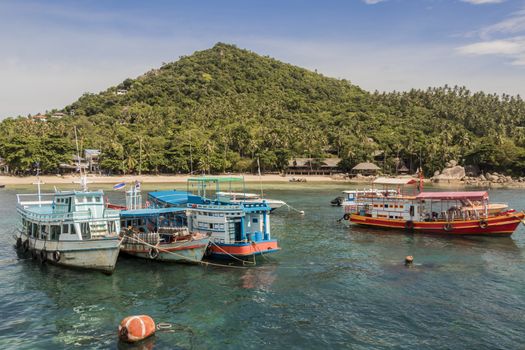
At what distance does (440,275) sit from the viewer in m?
34.7

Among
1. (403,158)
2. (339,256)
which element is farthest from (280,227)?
(403,158)

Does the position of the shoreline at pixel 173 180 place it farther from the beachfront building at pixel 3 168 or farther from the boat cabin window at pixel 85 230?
the boat cabin window at pixel 85 230

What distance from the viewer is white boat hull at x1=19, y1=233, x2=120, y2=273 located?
109 feet

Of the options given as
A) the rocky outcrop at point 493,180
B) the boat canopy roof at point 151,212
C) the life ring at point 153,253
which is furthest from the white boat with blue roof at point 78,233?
the rocky outcrop at point 493,180

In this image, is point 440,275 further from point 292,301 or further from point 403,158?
point 403,158

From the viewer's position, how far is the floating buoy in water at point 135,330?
71.9 feet

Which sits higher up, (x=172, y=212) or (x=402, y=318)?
(x=172, y=212)

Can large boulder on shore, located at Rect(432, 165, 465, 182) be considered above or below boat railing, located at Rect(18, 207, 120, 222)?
below

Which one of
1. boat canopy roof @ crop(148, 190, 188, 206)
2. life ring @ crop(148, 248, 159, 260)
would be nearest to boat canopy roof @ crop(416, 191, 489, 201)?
boat canopy roof @ crop(148, 190, 188, 206)

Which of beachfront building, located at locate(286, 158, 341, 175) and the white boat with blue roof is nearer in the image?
the white boat with blue roof

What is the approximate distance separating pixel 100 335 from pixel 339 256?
24.7 metres

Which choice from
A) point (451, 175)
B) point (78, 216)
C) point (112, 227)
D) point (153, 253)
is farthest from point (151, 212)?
point (451, 175)

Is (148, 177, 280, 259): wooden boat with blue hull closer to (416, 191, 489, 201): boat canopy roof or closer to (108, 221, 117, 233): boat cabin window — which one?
(108, 221, 117, 233): boat cabin window

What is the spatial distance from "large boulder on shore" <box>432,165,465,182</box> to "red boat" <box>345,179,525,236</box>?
93616mm
